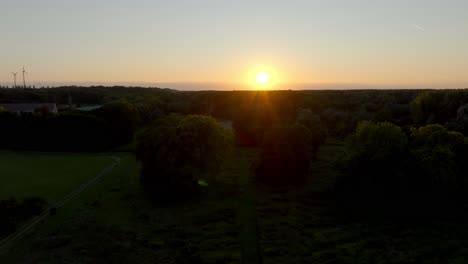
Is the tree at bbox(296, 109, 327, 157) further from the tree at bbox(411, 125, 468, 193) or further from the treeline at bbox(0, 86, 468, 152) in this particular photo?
the tree at bbox(411, 125, 468, 193)

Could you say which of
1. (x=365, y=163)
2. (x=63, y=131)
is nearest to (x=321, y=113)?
(x=63, y=131)

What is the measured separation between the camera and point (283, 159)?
47.8m

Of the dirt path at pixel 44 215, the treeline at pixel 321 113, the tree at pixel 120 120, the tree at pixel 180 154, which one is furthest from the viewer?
the tree at pixel 120 120

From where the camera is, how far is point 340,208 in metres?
38.4

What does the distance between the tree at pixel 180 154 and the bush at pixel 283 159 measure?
16.1 ft

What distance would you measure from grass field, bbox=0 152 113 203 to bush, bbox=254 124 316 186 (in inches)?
799

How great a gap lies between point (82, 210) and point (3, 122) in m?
47.2

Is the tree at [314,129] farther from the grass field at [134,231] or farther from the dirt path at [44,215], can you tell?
the dirt path at [44,215]

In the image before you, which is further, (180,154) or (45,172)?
(45,172)

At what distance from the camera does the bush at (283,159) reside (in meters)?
47.6

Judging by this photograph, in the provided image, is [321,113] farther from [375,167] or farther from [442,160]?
[442,160]

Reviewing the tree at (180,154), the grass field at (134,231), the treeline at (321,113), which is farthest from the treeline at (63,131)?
the grass field at (134,231)

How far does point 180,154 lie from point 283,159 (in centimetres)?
1150

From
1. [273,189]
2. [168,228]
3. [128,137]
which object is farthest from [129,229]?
[128,137]
